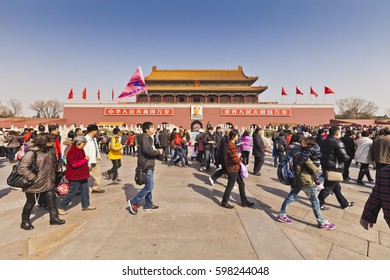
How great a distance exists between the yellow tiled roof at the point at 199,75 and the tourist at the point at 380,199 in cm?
3053

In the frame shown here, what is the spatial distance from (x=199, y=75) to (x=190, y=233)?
31855mm

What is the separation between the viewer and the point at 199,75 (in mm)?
32438

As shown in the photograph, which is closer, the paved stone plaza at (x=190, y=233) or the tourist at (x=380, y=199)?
the tourist at (x=380, y=199)

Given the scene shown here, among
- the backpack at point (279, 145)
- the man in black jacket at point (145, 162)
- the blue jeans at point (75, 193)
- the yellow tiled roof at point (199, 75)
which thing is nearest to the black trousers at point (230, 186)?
the man in black jacket at point (145, 162)

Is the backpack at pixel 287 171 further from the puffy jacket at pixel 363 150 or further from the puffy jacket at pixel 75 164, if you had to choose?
the puffy jacket at pixel 363 150

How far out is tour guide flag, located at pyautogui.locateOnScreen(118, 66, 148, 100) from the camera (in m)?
7.44

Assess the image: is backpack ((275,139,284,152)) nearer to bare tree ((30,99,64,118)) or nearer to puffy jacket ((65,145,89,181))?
puffy jacket ((65,145,89,181))

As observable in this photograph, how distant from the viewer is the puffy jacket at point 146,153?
10.9 ft

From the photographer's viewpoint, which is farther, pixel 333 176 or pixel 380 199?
pixel 333 176

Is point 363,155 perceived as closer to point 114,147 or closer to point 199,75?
point 114,147

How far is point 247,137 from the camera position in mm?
6805

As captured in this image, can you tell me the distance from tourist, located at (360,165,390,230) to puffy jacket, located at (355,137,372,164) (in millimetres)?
4591

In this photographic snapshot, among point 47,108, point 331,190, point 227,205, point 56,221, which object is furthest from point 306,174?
point 47,108

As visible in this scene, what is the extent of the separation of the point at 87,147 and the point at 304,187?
160 inches
